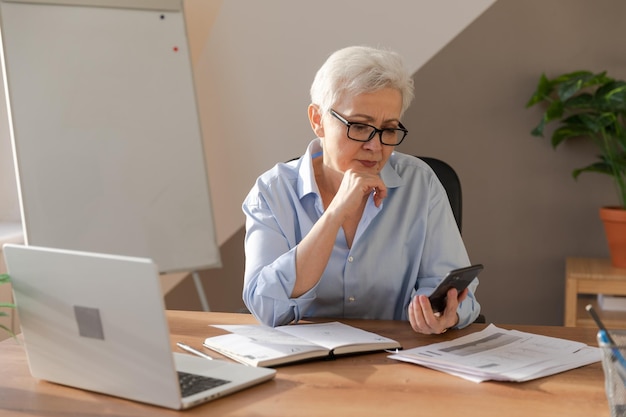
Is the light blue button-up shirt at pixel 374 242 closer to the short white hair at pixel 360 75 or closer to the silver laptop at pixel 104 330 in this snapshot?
the short white hair at pixel 360 75

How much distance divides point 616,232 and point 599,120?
0.43m

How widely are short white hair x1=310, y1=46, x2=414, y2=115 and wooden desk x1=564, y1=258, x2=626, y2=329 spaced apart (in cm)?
142

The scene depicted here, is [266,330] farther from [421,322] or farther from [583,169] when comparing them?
[583,169]

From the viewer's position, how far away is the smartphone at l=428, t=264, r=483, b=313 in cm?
163

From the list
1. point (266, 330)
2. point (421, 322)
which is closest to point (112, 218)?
point (266, 330)

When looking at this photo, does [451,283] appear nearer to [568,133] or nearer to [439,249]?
[439,249]

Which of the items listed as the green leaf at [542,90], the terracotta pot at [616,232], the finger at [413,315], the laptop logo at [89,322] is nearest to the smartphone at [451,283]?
the finger at [413,315]

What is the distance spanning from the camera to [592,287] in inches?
122

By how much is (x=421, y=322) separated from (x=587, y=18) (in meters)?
2.12

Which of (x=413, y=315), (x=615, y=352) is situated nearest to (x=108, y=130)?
(x=413, y=315)

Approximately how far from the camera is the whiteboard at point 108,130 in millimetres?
3014

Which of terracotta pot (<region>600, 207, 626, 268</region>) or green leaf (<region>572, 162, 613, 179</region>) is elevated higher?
green leaf (<region>572, 162, 613, 179</region>)

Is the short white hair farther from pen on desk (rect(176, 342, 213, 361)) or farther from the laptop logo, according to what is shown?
the laptop logo

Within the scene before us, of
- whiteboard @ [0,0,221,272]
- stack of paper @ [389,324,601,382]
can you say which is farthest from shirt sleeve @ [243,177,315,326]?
whiteboard @ [0,0,221,272]
